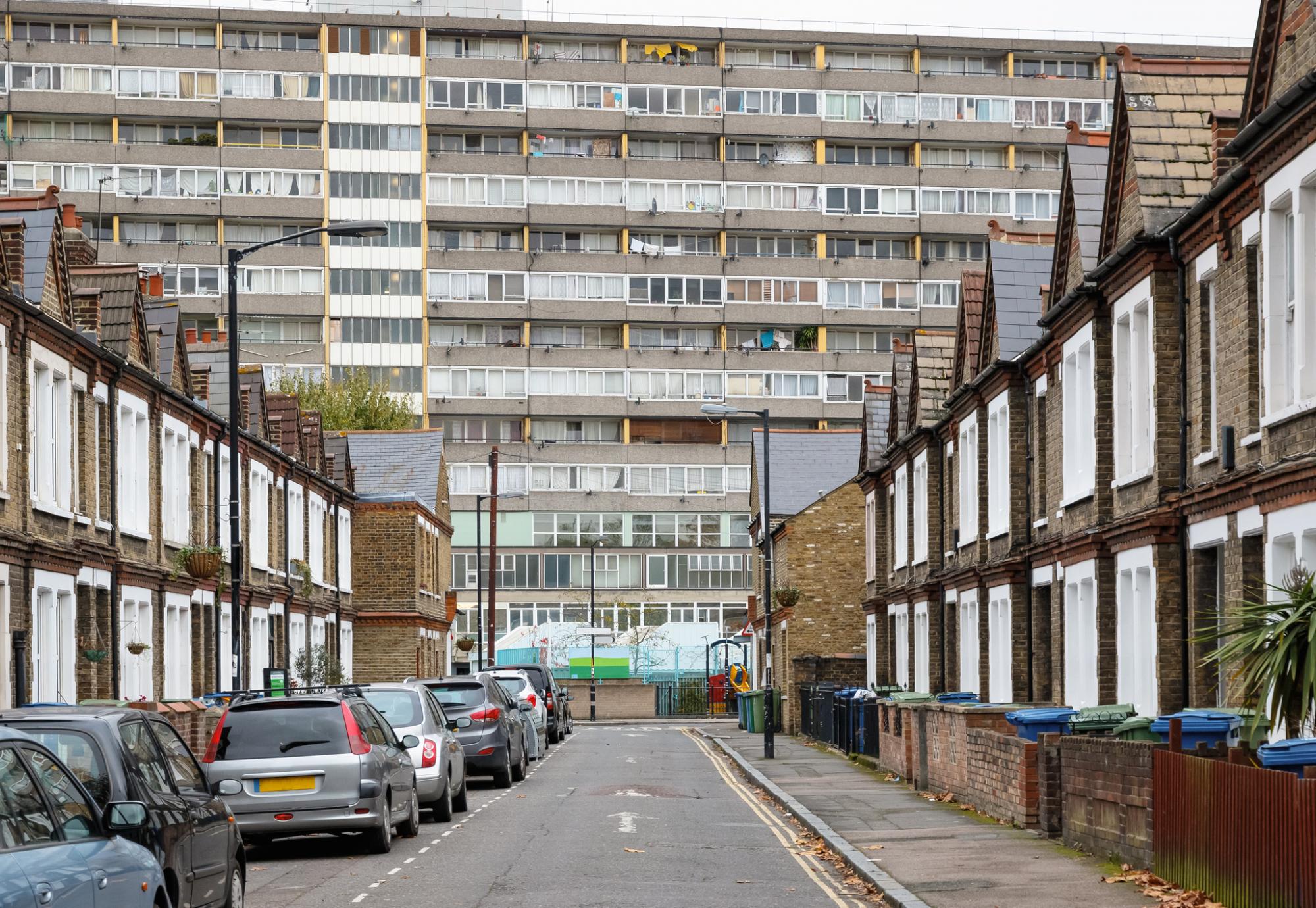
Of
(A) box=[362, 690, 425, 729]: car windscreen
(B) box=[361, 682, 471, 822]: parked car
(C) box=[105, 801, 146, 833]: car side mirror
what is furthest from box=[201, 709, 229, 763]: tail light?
(C) box=[105, 801, 146, 833]: car side mirror

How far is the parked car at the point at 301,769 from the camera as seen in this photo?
1845cm

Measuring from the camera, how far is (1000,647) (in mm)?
30516

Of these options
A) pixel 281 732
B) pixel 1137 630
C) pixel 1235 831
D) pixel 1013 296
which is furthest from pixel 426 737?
pixel 1013 296

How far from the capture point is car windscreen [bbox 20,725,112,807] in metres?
10.5

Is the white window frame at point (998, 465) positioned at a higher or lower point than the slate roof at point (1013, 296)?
lower

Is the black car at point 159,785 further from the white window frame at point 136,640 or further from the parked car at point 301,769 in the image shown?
the white window frame at point 136,640

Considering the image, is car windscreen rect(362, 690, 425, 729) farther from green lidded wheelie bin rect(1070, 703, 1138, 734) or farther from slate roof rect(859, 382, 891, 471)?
slate roof rect(859, 382, 891, 471)

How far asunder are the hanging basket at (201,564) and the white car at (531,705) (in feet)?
26.8

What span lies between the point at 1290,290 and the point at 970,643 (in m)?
17.1

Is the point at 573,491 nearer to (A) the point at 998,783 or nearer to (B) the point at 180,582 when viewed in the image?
(B) the point at 180,582

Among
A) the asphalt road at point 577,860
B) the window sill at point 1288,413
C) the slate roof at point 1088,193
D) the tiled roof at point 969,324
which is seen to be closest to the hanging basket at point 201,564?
the asphalt road at point 577,860

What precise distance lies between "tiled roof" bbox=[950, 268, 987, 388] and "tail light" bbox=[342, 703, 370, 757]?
17.2 meters

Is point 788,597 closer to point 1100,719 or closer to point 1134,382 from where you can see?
point 1134,382

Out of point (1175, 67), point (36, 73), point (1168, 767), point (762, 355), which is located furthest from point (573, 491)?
point (1168, 767)
